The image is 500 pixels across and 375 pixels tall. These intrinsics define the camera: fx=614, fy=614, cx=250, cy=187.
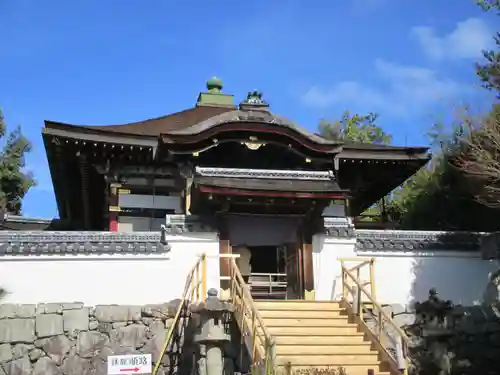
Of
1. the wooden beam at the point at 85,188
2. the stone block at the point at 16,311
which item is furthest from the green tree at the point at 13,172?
the stone block at the point at 16,311

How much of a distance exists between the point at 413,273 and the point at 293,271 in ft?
9.54

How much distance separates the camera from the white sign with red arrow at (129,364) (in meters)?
10.6

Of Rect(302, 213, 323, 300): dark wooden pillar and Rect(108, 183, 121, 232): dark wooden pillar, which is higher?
Rect(108, 183, 121, 232): dark wooden pillar

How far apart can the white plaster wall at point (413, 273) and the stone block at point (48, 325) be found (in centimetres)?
591

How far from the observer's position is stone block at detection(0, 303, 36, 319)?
12.5 metres

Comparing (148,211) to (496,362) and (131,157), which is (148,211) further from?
(496,362)

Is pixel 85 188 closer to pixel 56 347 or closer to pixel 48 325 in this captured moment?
pixel 48 325

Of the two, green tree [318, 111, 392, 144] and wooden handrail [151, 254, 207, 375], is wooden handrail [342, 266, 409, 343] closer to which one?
wooden handrail [151, 254, 207, 375]

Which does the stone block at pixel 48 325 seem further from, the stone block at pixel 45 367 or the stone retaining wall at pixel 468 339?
the stone retaining wall at pixel 468 339

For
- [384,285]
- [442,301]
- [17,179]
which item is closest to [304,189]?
[384,285]

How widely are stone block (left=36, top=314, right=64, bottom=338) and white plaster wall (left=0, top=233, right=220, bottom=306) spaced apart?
0.40 meters

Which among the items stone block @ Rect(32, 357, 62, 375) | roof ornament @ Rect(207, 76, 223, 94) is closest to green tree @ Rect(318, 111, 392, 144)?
roof ornament @ Rect(207, 76, 223, 94)

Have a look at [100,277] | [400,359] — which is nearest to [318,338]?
[400,359]

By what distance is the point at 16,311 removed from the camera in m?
12.6
